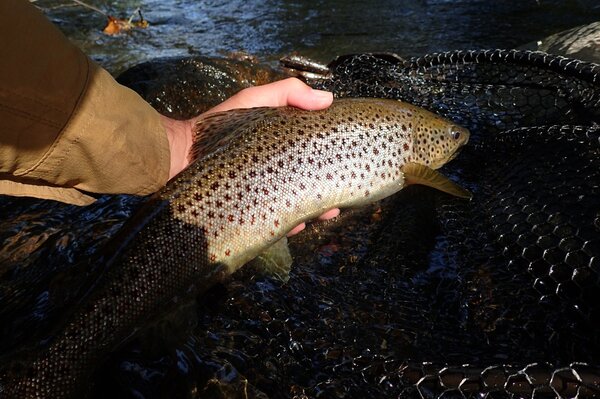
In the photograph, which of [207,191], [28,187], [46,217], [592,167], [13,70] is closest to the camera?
[13,70]

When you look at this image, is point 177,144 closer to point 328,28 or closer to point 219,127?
point 219,127

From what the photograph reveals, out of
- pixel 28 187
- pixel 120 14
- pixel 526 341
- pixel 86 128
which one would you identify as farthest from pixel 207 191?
pixel 120 14

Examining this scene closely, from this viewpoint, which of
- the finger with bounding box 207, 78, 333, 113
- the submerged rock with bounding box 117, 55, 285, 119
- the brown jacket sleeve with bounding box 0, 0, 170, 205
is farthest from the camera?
the submerged rock with bounding box 117, 55, 285, 119

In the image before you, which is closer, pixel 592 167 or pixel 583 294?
pixel 583 294

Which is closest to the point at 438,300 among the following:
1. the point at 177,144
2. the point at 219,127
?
the point at 219,127

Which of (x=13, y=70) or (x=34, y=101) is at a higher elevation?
(x=13, y=70)

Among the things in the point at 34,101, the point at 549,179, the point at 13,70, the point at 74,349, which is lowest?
the point at 74,349

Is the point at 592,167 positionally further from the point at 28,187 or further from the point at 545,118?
the point at 28,187

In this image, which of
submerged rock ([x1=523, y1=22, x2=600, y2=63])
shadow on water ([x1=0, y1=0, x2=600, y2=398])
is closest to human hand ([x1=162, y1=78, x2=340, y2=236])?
shadow on water ([x1=0, y1=0, x2=600, y2=398])

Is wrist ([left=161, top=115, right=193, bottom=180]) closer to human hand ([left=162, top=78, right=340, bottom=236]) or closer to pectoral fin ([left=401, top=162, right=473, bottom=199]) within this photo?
human hand ([left=162, top=78, right=340, bottom=236])
